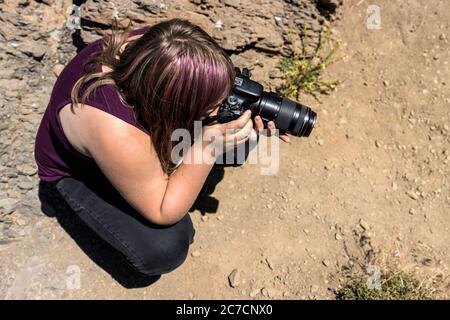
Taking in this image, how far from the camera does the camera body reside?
198cm

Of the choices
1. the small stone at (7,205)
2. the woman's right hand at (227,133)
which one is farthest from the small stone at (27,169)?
the woman's right hand at (227,133)

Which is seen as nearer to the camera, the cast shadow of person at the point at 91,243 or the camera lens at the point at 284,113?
the camera lens at the point at 284,113

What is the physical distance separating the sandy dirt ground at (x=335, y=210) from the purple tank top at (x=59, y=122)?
2.12ft

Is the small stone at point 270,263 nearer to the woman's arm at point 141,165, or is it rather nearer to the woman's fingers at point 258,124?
the woman's arm at point 141,165

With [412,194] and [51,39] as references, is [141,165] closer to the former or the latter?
[51,39]

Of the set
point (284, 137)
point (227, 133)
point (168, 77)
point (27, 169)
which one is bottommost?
point (27, 169)

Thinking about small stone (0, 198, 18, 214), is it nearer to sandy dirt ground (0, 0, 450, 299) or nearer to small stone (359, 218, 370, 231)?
sandy dirt ground (0, 0, 450, 299)

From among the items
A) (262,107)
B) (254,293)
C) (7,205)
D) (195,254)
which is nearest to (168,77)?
(262,107)

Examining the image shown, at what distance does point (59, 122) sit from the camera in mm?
2023

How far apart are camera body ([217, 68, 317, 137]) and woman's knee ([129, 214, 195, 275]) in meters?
0.80

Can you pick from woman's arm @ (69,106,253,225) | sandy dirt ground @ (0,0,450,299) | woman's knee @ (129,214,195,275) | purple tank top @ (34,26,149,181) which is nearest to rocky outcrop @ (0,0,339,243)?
sandy dirt ground @ (0,0,450,299)

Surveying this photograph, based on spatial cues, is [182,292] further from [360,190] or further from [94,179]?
[360,190]

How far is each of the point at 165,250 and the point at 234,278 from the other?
487 millimetres

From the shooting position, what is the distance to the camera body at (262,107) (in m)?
1.98
